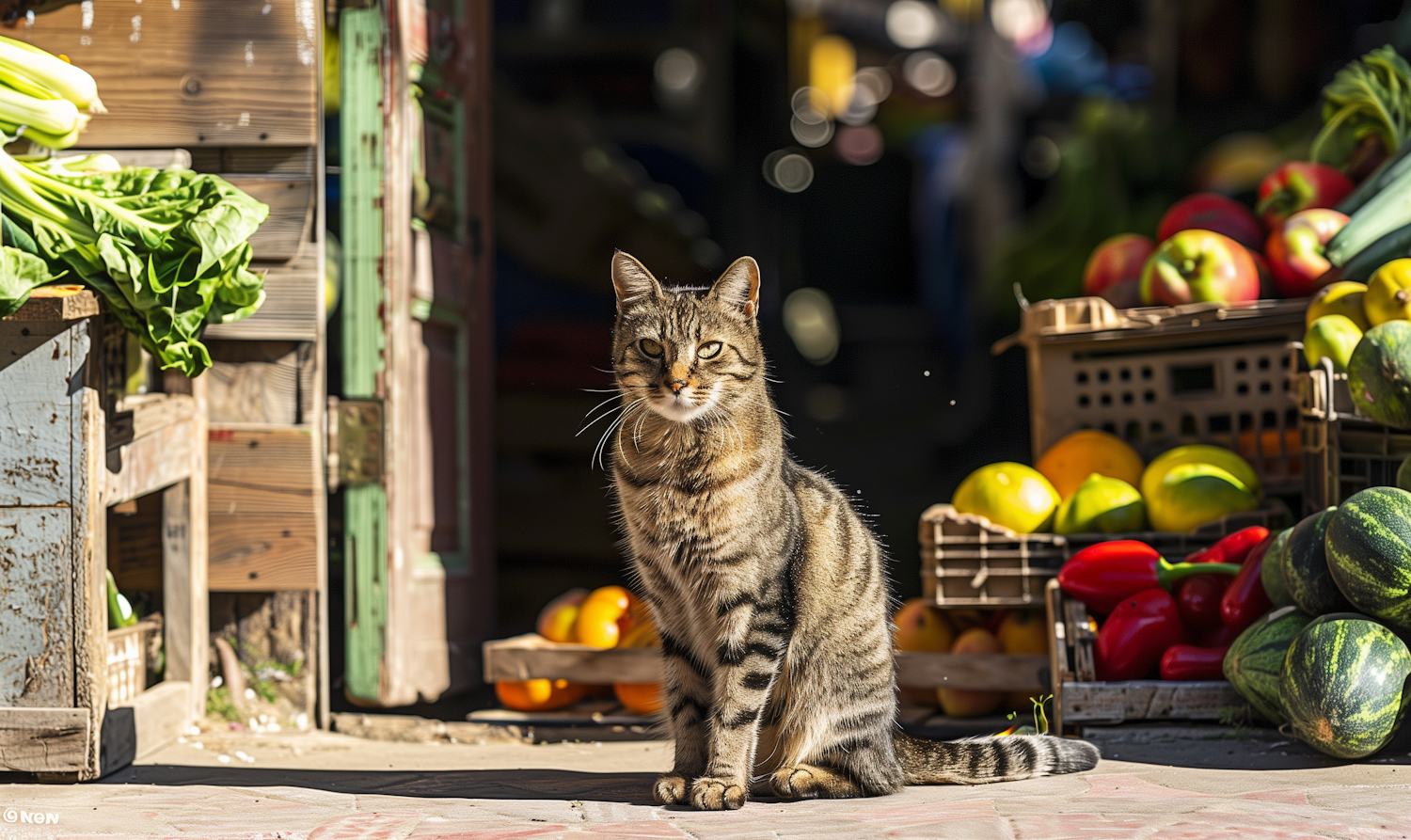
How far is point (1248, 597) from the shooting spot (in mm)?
3332

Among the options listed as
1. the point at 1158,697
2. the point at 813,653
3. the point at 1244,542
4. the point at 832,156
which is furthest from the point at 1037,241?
the point at 813,653

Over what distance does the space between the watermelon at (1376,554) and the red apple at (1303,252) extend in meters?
1.34

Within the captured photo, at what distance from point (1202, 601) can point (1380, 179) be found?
1.84 m

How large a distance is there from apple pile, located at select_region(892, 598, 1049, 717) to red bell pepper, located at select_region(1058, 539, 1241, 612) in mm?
364

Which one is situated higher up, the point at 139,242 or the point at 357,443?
the point at 139,242

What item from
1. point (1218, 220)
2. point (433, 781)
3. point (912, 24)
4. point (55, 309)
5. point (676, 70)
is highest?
point (912, 24)

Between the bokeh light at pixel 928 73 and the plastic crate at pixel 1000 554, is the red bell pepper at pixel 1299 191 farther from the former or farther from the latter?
the bokeh light at pixel 928 73

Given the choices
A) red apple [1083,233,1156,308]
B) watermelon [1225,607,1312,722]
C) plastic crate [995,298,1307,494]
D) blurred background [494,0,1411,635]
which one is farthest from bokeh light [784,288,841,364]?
watermelon [1225,607,1312,722]

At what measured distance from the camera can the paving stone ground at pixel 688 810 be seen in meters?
2.45

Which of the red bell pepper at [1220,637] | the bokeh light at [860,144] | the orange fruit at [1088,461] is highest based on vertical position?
the bokeh light at [860,144]

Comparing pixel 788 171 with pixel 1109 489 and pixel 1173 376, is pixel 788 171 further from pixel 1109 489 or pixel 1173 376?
pixel 1109 489

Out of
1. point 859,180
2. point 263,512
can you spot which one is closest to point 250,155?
point 263,512

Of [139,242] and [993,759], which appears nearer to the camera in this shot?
[993,759]

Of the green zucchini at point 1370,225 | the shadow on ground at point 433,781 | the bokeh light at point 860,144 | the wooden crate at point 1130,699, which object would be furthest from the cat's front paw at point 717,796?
the bokeh light at point 860,144
